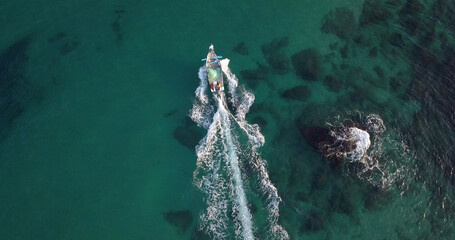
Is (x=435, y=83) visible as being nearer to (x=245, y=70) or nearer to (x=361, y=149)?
(x=361, y=149)

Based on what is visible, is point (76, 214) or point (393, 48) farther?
point (393, 48)

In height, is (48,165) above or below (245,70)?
below

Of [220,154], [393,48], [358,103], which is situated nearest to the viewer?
[220,154]

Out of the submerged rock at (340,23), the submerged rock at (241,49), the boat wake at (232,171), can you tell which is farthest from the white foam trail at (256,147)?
the submerged rock at (340,23)

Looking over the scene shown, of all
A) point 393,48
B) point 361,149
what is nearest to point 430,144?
point 361,149

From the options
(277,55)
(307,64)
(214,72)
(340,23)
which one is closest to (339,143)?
(307,64)

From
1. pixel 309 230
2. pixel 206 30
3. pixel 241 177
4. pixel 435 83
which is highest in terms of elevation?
pixel 206 30
